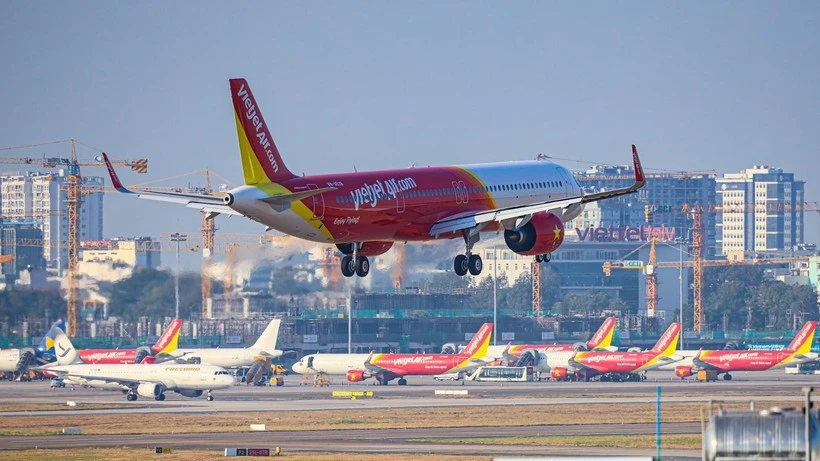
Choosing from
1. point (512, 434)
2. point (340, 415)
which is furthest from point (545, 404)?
point (512, 434)

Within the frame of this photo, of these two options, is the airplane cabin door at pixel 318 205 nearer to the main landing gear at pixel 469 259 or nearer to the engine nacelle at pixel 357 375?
the main landing gear at pixel 469 259

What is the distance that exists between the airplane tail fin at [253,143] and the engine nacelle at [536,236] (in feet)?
40.7

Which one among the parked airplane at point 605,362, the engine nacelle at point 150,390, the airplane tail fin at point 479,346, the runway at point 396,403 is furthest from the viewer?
the airplane tail fin at point 479,346

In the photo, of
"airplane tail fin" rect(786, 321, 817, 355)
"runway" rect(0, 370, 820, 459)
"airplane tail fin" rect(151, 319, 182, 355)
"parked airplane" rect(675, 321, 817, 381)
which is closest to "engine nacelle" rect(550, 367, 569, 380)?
"runway" rect(0, 370, 820, 459)

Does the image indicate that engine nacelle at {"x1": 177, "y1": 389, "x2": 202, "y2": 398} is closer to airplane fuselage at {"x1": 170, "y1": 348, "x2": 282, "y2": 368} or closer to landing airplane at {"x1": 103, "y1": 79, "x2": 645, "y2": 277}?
airplane fuselage at {"x1": 170, "y1": 348, "x2": 282, "y2": 368}

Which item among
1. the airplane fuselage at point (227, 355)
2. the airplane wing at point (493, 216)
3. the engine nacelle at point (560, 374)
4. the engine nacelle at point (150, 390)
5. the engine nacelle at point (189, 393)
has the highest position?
the airplane wing at point (493, 216)

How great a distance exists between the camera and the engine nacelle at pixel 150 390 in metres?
151

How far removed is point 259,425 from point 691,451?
35.4m

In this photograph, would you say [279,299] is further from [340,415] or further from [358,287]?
[340,415]

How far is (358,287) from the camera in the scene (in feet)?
523

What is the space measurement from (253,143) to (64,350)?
348ft

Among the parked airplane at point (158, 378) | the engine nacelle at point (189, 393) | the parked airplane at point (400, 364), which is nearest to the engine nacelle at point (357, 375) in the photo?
the parked airplane at point (400, 364)

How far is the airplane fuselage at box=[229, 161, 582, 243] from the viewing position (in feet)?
223

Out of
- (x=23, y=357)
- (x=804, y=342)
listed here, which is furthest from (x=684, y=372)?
(x=23, y=357)
